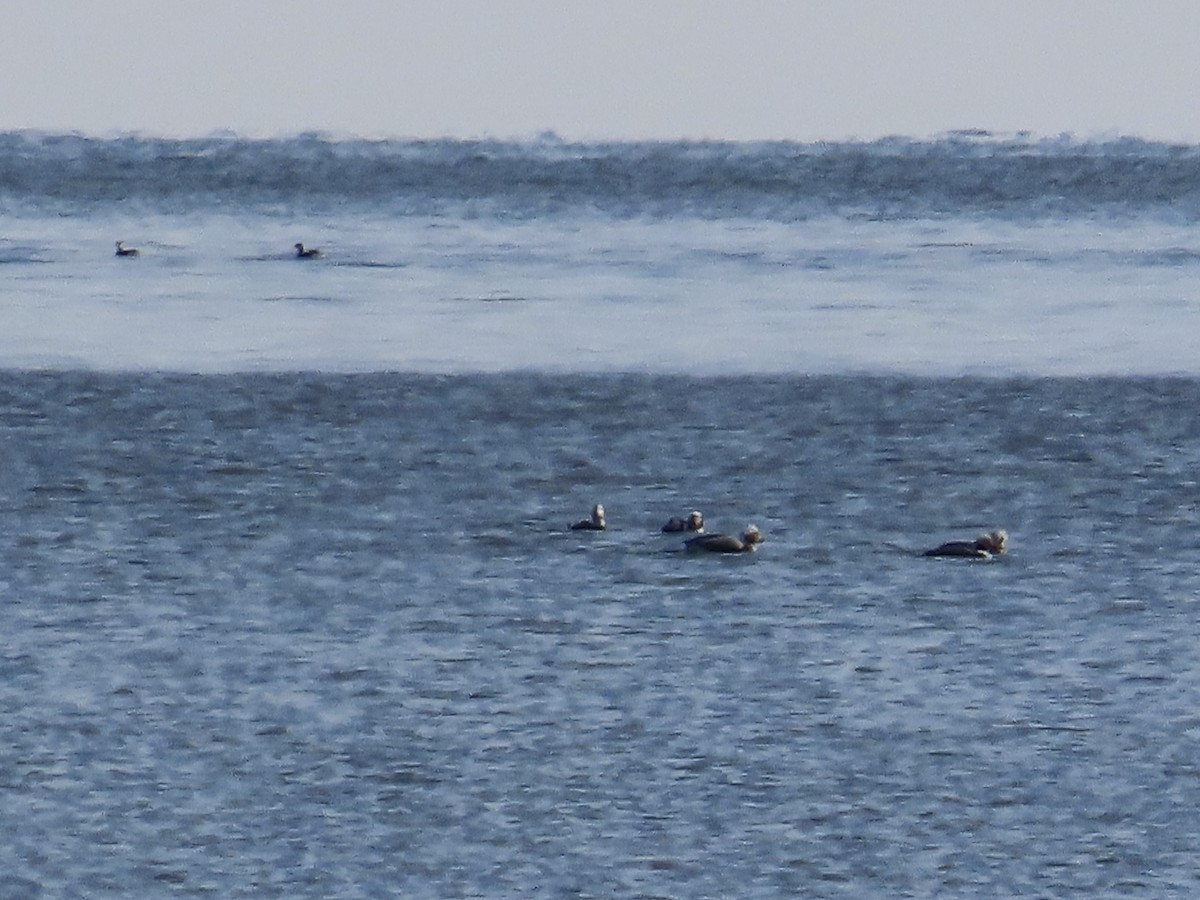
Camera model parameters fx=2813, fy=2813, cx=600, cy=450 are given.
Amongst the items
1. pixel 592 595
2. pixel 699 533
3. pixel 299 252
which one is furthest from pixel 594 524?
pixel 299 252

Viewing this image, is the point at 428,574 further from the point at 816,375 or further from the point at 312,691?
the point at 816,375

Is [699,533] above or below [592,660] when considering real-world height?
above

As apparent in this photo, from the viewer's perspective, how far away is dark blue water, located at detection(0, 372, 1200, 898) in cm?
1031

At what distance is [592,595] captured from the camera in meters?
14.9

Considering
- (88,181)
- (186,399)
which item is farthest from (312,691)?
(88,181)

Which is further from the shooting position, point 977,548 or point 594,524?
point 594,524

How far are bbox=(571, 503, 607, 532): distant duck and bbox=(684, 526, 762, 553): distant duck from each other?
757 mm

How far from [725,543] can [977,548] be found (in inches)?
56.5

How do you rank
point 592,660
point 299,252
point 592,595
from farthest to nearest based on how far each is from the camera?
point 299,252, point 592,595, point 592,660

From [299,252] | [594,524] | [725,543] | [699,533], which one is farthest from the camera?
[299,252]

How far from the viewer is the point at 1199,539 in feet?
54.9

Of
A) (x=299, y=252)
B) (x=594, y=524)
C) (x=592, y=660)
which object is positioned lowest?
(x=592, y=660)

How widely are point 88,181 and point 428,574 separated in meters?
66.5

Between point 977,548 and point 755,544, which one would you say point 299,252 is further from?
point 977,548
